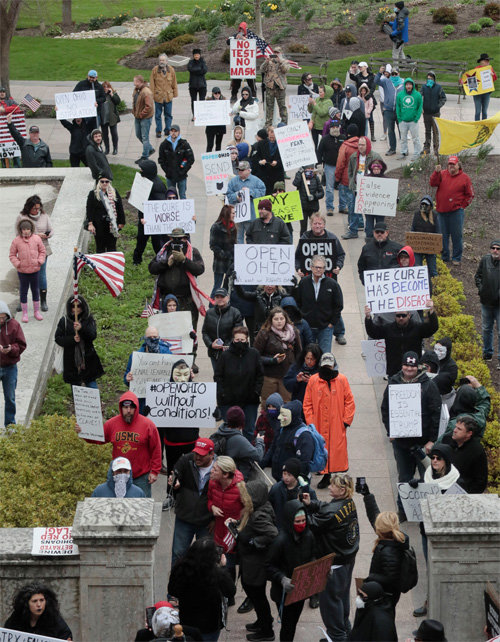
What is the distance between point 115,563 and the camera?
29.0 feet

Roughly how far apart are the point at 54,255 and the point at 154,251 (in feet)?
5.71

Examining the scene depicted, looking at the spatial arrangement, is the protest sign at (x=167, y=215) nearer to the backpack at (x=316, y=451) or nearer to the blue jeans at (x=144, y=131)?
the backpack at (x=316, y=451)

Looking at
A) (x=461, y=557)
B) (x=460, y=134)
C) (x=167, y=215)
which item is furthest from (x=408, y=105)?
(x=461, y=557)

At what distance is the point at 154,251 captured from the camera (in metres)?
19.1

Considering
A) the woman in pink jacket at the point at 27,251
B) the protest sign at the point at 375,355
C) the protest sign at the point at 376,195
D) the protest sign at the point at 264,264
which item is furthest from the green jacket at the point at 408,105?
the protest sign at the point at 375,355

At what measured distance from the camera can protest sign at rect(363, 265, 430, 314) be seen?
1351cm

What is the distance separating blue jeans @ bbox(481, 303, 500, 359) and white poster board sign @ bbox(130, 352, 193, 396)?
16.1 feet

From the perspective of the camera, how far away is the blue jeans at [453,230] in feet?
60.5

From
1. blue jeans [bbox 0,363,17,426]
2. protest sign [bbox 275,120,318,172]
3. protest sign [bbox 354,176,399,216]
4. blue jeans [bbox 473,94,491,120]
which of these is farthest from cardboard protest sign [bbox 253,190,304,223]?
blue jeans [bbox 473,94,491,120]

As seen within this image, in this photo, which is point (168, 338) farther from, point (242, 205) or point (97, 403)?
point (242, 205)

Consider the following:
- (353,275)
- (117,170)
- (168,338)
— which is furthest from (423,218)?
(117,170)

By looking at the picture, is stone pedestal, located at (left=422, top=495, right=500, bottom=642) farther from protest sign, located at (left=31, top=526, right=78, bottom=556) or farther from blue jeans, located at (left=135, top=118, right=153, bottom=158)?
blue jeans, located at (left=135, top=118, right=153, bottom=158)

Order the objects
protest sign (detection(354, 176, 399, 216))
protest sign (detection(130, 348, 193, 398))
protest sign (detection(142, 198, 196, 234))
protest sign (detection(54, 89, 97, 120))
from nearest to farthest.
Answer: protest sign (detection(130, 348, 193, 398)) < protest sign (detection(142, 198, 196, 234)) < protest sign (detection(354, 176, 399, 216)) < protest sign (detection(54, 89, 97, 120))

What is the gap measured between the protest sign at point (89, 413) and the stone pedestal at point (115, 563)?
7.42ft
